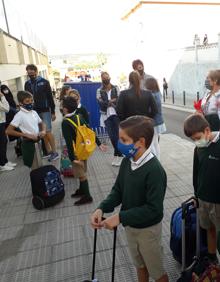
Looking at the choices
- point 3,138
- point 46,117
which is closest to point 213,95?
point 46,117

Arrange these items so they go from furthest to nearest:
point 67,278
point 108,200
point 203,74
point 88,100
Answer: point 203,74 → point 88,100 → point 67,278 → point 108,200

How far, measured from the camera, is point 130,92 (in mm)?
4582

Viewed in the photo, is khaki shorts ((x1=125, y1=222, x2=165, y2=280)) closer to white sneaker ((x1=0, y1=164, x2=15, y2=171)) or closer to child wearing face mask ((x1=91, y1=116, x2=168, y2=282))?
child wearing face mask ((x1=91, y1=116, x2=168, y2=282))

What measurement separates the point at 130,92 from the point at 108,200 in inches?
102

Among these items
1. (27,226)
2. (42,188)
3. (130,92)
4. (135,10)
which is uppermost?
(135,10)

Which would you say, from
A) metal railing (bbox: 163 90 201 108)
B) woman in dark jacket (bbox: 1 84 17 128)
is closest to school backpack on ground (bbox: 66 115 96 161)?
woman in dark jacket (bbox: 1 84 17 128)

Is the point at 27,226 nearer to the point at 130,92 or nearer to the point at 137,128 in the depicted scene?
the point at 130,92

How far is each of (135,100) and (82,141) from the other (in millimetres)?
1029

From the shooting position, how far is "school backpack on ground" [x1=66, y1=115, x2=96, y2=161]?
414 cm

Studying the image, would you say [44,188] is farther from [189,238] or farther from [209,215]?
[209,215]

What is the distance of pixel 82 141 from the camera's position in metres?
4.15

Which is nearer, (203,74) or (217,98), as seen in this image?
(217,98)

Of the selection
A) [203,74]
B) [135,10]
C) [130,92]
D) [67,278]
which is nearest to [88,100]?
[130,92]

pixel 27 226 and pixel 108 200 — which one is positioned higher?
pixel 108 200
